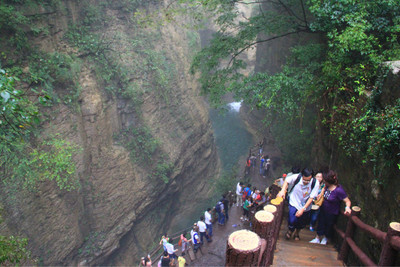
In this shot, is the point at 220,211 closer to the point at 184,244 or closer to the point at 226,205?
the point at 226,205

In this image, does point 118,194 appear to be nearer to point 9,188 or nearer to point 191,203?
point 9,188

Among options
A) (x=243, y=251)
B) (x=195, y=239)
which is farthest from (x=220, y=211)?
(x=243, y=251)

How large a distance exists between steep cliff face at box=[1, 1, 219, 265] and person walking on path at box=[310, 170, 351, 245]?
28.9 ft

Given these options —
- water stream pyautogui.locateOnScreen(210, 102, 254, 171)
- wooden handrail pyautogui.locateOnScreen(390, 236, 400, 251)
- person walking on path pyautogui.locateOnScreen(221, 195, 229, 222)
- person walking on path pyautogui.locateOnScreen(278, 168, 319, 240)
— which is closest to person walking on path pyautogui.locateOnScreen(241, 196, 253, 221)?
person walking on path pyautogui.locateOnScreen(221, 195, 229, 222)

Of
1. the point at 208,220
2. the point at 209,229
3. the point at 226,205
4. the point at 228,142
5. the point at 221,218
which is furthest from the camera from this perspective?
the point at 228,142

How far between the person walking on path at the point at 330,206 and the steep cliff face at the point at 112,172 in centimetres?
881

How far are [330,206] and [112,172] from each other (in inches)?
372

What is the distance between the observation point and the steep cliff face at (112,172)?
951 cm

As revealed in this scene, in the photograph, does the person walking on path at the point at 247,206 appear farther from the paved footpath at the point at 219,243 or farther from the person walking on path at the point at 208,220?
the person walking on path at the point at 208,220

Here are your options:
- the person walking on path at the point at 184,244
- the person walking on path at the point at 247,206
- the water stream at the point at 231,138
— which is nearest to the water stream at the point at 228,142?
the water stream at the point at 231,138

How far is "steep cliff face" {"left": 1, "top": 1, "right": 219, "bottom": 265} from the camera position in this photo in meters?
9.51

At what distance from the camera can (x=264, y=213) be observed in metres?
3.18

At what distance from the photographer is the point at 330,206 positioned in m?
4.50

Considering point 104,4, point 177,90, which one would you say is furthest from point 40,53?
point 177,90
